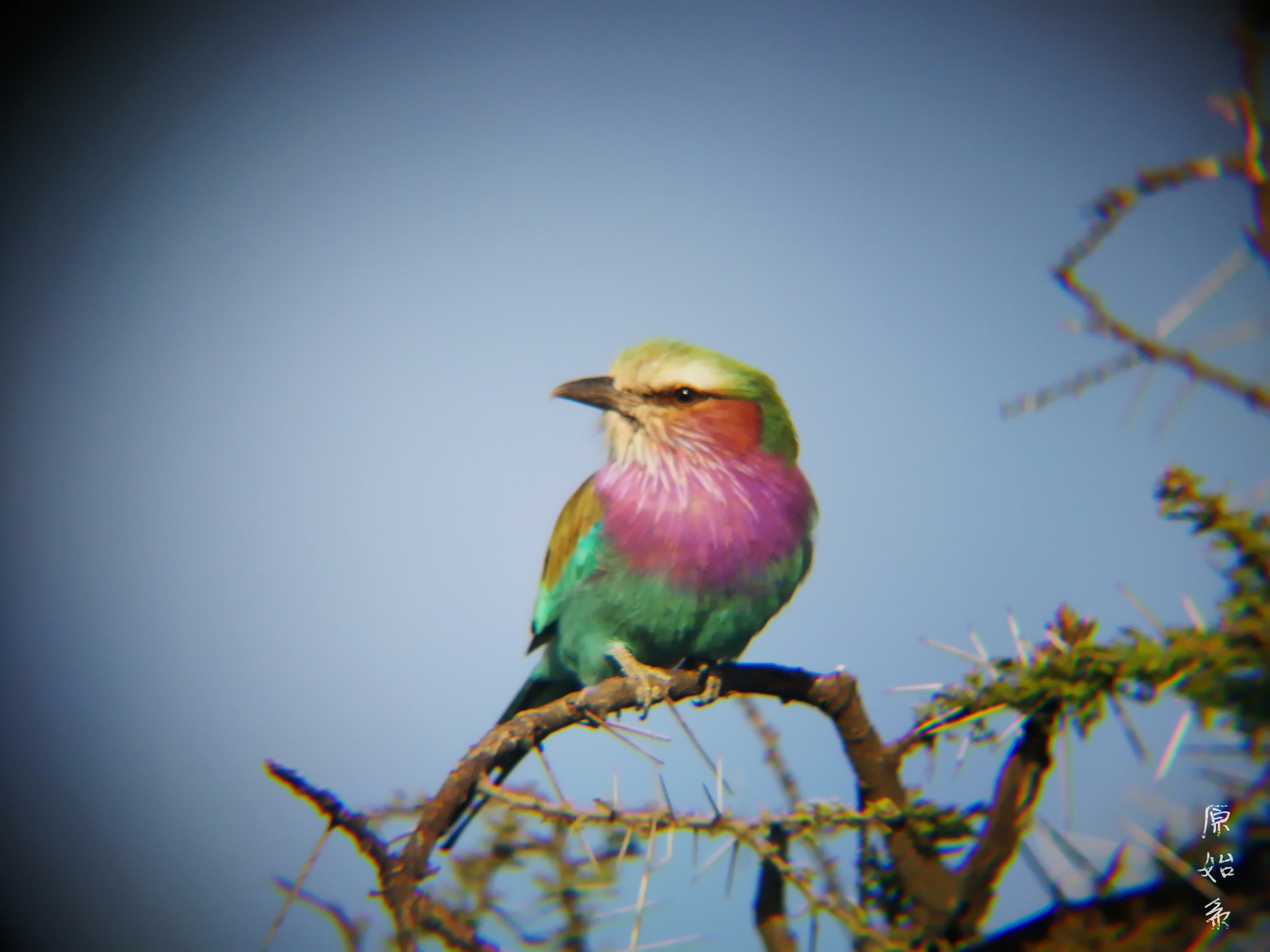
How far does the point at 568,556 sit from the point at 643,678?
23.6 inches

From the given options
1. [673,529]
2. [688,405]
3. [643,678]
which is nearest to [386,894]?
[643,678]

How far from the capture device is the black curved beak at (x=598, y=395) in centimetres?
256

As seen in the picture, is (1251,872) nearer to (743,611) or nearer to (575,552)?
(743,611)

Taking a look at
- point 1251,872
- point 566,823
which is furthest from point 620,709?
point 1251,872

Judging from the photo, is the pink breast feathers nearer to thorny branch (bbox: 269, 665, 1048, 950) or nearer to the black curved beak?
the black curved beak

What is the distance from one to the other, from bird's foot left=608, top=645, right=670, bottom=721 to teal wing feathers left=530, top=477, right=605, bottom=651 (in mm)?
249

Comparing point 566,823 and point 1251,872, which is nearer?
point 1251,872

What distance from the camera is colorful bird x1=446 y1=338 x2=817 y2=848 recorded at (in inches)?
86.2

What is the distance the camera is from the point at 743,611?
7.22ft

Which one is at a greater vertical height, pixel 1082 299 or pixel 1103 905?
pixel 1082 299

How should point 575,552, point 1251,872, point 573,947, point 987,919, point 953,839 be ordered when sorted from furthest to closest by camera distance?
1. point 575,552
2. point 573,947
3. point 953,839
4. point 987,919
5. point 1251,872

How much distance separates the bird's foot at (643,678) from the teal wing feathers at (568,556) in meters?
0.25

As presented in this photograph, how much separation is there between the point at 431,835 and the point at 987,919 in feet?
2.47

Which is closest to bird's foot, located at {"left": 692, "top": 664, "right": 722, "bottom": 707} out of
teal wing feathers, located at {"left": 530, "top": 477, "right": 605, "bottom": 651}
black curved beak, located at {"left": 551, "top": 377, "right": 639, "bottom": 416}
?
teal wing feathers, located at {"left": 530, "top": 477, "right": 605, "bottom": 651}
